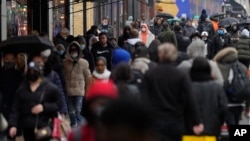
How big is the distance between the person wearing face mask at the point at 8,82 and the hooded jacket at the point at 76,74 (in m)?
2.90

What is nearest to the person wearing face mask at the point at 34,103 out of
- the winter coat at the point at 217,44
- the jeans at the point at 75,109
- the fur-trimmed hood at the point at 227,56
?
the fur-trimmed hood at the point at 227,56

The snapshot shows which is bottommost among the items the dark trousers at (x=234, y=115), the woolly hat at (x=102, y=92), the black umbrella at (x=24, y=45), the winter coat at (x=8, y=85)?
the dark trousers at (x=234, y=115)

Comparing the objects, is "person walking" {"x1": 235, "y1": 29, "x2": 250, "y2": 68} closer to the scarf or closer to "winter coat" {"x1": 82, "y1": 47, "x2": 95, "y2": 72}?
"winter coat" {"x1": 82, "y1": 47, "x2": 95, "y2": 72}

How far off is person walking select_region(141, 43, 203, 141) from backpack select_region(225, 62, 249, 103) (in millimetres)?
2818

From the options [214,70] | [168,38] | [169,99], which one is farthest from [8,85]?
[168,38]

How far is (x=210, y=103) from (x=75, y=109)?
5653mm

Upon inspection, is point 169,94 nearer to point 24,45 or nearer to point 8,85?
point 8,85

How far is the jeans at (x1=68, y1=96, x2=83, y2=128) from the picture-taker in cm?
1544

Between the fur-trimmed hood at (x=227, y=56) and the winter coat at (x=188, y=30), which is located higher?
the fur-trimmed hood at (x=227, y=56)

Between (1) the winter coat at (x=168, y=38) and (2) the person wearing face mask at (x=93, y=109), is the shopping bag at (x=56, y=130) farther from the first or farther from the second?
(1) the winter coat at (x=168, y=38)

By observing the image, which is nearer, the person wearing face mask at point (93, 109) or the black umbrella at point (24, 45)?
the person wearing face mask at point (93, 109)

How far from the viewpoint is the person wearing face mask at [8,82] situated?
12.4 metres

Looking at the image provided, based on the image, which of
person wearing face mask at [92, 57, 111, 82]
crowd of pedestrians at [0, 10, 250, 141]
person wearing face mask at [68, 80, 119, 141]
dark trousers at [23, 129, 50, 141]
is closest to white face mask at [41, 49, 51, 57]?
crowd of pedestrians at [0, 10, 250, 141]

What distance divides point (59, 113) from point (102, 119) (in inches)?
248
